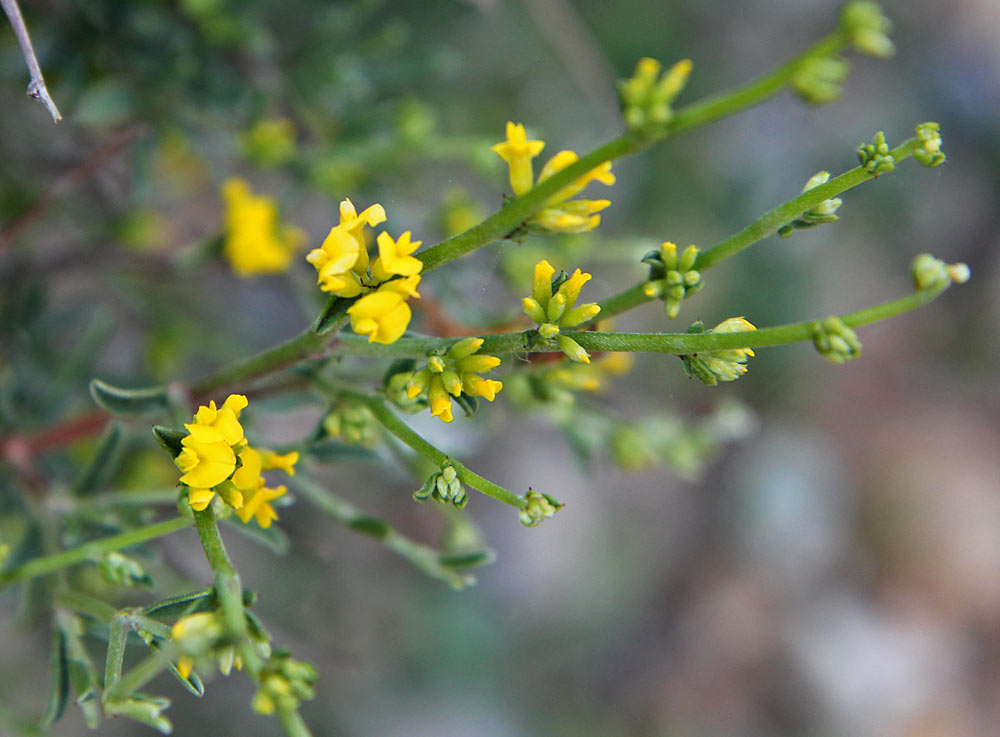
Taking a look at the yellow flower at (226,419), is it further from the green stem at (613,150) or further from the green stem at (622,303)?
the green stem at (622,303)

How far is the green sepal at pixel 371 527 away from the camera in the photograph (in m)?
2.10

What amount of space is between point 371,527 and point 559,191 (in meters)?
1.09

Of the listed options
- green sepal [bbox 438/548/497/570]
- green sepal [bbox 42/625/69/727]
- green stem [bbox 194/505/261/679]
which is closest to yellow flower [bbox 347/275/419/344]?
green stem [bbox 194/505/261/679]

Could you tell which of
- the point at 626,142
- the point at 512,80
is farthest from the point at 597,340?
the point at 512,80

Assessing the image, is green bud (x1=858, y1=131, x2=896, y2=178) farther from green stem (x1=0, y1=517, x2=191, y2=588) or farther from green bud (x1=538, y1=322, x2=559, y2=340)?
green stem (x1=0, y1=517, x2=191, y2=588)

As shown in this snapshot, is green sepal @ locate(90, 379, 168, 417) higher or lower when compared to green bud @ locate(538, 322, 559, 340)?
higher

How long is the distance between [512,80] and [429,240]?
5.46ft

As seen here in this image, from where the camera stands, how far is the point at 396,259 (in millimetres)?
1383

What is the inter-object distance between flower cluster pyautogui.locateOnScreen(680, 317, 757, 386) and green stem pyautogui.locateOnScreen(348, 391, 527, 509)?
370 mm

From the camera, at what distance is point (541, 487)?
19.2 ft

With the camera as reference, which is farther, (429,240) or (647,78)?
(429,240)

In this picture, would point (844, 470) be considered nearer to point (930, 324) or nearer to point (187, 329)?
point (930, 324)

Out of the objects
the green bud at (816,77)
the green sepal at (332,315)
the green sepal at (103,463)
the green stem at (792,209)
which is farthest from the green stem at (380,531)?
the green bud at (816,77)

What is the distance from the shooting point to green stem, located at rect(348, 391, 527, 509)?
1.40 meters
